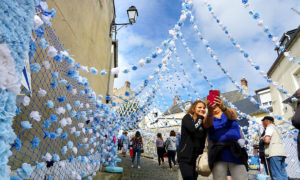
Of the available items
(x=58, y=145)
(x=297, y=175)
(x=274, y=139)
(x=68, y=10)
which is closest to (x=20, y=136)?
(x=58, y=145)

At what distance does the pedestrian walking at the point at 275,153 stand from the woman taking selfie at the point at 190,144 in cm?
195

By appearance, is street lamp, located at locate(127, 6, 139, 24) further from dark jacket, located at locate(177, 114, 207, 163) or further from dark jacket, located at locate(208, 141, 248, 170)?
dark jacket, located at locate(208, 141, 248, 170)

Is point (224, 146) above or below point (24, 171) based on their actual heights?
above

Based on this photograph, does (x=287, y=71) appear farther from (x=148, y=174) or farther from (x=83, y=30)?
(x=83, y=30)

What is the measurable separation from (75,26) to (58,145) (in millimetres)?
2119

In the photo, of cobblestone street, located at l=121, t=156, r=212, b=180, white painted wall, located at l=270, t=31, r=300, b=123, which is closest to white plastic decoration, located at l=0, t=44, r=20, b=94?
cobblestone street, located at l=121, t=156, r=212, b=180

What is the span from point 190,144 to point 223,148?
1.39 feet

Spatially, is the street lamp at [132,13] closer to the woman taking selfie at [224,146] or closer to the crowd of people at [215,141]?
the crowd of people at [215,141]

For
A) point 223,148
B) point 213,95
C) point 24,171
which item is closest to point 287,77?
point 213,95

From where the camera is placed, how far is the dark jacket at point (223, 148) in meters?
2.17

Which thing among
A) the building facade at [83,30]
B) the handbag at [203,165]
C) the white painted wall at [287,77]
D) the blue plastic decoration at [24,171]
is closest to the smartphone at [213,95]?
the handbag at [203,165]

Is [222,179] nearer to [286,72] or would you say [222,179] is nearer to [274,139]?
[274,139]

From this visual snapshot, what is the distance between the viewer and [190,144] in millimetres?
2477

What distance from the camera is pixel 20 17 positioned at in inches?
41.8
